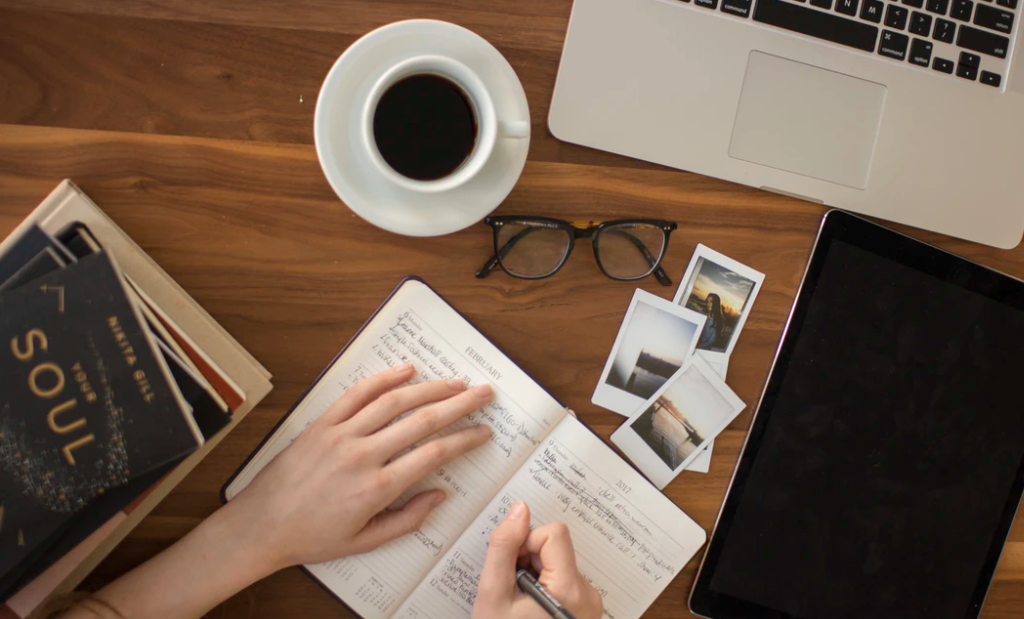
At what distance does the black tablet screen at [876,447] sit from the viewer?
2.31 feet

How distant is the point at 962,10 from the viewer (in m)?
0.69

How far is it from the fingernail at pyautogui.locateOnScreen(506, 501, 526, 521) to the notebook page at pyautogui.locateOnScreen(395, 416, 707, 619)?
0.10 feet

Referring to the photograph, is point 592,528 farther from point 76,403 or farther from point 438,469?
point 76,403

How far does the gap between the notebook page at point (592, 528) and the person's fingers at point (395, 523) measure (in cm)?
5

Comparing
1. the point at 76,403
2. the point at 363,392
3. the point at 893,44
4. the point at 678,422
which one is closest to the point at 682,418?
the point at 678,422

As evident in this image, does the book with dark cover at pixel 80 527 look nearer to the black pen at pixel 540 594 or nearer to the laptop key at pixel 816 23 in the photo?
the black pen at pixel 540 594

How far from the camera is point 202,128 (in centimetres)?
65

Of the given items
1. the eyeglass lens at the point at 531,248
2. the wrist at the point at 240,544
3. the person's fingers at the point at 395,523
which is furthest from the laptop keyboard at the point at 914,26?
the wrist at the point at 240,544

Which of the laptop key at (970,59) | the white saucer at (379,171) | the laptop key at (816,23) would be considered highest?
the laptop key at (816,23)

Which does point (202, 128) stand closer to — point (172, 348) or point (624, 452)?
point (172, 348)

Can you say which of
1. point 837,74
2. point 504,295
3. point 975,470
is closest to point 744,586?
point 975,470

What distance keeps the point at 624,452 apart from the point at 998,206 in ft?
1.69

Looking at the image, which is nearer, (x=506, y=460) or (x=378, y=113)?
(x=378, y=113)

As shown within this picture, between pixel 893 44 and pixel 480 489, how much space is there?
2.17 feet
